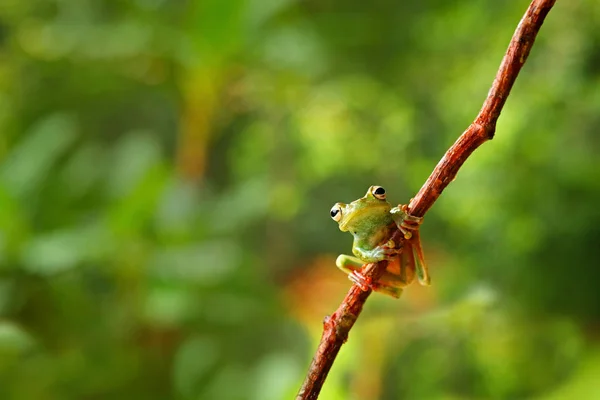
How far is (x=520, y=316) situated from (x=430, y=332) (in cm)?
13

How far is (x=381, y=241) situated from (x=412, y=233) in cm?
2

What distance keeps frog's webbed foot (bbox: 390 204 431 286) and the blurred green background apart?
0.44 m

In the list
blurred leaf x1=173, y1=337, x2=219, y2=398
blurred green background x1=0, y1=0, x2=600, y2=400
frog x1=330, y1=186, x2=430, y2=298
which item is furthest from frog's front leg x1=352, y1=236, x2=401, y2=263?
blurred leaf x1=173, y1=337, x2=219, y2=398

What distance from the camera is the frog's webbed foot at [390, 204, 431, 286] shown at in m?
0.33

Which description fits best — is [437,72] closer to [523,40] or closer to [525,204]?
[525,204]

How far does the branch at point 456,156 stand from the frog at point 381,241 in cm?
1

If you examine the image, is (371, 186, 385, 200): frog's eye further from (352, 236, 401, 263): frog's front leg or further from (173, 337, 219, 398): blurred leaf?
(173, 337, 219, 398): blurred leaf

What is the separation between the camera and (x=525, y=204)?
936 mm

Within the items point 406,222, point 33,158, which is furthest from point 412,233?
point 33,158

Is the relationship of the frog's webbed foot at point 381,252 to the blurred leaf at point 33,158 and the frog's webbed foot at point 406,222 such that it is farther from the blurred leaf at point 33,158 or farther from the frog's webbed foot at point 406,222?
the blurred leaf at point 33,158

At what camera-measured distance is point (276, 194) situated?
1249mm

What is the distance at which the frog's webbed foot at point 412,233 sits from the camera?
331 millimetres

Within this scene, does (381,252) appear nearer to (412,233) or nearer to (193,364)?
(412,233)

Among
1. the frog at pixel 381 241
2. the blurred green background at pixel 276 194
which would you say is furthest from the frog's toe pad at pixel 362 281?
the blurred green background at pixel 276 194
